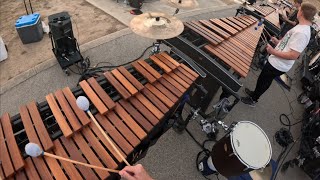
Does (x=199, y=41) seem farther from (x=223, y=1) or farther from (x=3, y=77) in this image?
(x=223, y=1)

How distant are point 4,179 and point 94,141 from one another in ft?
2.32

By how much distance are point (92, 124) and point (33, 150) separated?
54 centimetres

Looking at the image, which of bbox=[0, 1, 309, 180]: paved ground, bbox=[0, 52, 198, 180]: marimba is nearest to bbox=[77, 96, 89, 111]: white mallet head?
bbox=[0, 52, 198, 180]: marimba

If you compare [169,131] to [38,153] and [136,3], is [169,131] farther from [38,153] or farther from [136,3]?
[136,3]

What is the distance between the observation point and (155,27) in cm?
283

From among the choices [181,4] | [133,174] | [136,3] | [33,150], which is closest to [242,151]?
[133,174]

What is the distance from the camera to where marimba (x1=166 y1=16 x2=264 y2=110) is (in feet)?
9.89

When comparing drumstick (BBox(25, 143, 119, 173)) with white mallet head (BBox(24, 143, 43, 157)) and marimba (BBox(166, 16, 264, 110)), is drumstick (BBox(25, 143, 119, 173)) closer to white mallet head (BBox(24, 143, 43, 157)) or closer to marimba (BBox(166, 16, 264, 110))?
white mallet head (BBox(24, 143, 43, 157))

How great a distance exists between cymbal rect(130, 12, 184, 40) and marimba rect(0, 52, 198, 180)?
0.49 m

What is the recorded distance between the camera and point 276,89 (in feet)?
16.6

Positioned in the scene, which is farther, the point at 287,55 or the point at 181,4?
the point at 181,4

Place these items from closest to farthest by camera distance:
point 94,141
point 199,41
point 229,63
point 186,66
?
point 94,141, point 186,66, point 229,63, point 199,41

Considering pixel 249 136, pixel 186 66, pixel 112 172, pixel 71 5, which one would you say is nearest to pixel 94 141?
pixel 112 172

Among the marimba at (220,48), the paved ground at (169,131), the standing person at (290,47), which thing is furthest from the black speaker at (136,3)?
the standing person at (290,47)
